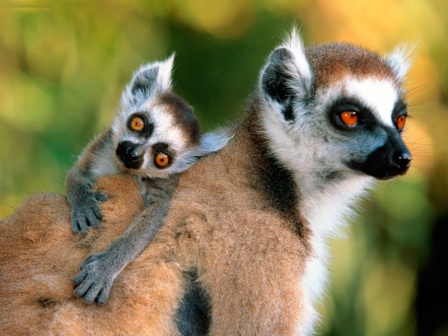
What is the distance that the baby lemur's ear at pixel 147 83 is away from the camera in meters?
4.23

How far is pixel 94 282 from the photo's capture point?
10.2ft

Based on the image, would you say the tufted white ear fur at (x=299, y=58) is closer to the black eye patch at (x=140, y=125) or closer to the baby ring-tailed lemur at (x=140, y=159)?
the baby ring-tailed lemur at (x=140, y=159)

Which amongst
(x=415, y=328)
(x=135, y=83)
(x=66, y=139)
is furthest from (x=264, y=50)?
(x=415, y=328)

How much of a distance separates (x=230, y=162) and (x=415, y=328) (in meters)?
3.51

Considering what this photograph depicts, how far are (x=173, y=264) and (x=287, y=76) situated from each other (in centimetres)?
115

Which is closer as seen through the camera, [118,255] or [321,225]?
[118,255]

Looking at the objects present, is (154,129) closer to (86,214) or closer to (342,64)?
(86,214)

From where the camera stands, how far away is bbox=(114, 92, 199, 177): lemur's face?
375cm

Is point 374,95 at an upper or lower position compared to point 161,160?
upper

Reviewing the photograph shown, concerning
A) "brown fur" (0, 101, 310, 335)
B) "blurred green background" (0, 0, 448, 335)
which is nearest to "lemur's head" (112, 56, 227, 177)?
"brown fur" (0, 101, 310, 335)

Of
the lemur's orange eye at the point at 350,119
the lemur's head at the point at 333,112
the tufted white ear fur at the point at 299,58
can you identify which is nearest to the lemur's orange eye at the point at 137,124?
the lemur's head at the point at 333,112

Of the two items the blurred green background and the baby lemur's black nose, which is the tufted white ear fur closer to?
the baby lemur's black nose

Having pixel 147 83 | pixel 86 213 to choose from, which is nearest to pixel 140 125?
pixel 147 83

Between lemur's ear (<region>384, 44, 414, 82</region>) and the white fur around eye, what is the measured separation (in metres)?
0.44
